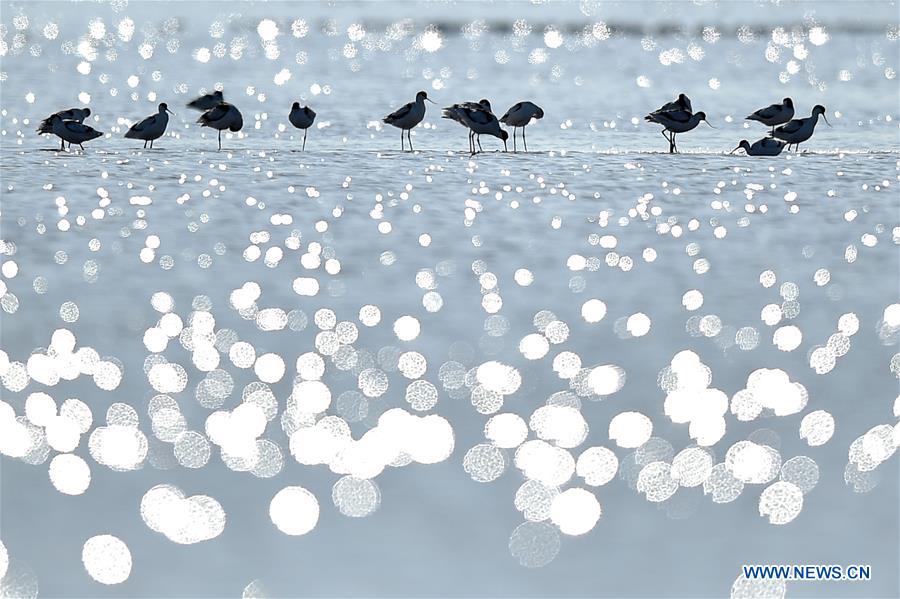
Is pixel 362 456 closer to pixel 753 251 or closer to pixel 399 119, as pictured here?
pixel 753 251

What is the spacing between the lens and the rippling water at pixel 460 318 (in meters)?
7.56

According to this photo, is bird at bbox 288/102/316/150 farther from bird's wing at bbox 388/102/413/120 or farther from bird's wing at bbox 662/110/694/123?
bird's wing at bbox 662/110/694/123

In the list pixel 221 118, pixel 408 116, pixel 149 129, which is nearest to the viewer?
pixel 149 129

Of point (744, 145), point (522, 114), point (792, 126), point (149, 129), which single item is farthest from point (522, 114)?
point (149, 129)

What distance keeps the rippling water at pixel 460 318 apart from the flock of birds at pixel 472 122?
54cm

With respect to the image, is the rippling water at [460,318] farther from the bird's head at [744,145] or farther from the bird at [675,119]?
the bird at [675,119]

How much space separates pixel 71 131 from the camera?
24.4 meters

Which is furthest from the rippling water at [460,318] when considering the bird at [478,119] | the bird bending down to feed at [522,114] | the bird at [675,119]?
the bird bending down to feed at [522,114]

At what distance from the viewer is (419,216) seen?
57.2 feet

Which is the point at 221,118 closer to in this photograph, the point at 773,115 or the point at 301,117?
the point at 301,117

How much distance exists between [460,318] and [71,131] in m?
14.3

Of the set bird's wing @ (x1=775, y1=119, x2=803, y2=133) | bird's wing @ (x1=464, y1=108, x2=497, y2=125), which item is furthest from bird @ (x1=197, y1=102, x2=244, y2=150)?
bird's wing @ (x1=775, y1=119, x2=803, y2=133)

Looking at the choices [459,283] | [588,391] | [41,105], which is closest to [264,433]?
[588,391]

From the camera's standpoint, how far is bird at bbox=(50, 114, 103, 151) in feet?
79.8
